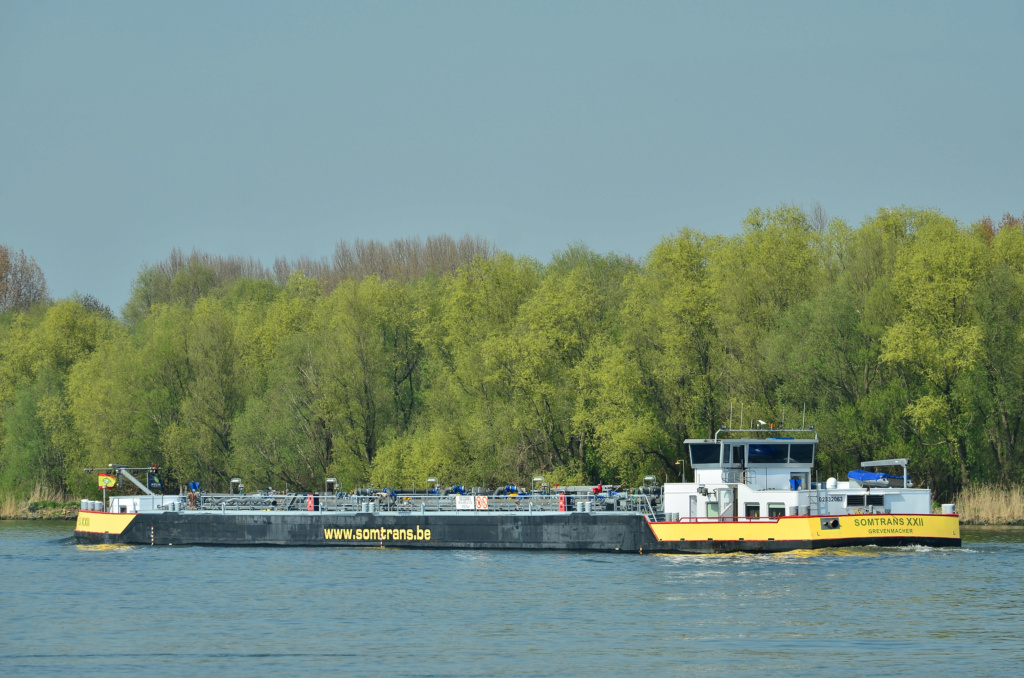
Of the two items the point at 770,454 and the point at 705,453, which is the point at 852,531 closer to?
the point at 770,454

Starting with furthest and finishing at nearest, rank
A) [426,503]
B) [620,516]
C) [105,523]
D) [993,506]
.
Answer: [993,506], [105,523], [426,503], [620,516]

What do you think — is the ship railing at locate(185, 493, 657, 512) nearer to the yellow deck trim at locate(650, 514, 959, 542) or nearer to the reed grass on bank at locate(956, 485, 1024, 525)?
the yellow deck trim at locate(650, 514, 959, 542)

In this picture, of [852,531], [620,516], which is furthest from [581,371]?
[852,531]

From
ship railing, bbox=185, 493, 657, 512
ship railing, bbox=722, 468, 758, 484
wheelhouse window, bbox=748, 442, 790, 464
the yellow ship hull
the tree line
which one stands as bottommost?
the yellow ship hull

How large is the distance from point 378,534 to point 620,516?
13.4 m

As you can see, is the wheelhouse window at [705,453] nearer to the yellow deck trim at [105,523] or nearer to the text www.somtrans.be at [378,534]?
the text www.somtrans.be at [378,534]

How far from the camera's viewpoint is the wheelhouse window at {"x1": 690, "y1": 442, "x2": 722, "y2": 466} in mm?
58344

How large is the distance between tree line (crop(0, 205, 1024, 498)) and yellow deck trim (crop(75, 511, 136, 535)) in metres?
20.9

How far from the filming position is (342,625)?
3978 centimetres

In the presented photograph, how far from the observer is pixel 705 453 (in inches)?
2308

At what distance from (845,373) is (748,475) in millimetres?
21820

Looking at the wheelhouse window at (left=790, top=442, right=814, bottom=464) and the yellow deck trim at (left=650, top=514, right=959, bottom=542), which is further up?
the wheelhouse window at (left=790, top=442, right=814, bottom=464)

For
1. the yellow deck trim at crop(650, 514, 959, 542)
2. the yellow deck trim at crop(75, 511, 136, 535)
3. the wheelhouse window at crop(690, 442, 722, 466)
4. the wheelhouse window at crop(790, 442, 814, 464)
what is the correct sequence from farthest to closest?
the yellow deck trim at crop(75, 511, 136, 535), the wheelhouse window at crop(790, 442, 814, 464), the wheelhouse window at crop(690, 442, 722, 466), the yellow deck trim at crop(650, 514, 959, 542)

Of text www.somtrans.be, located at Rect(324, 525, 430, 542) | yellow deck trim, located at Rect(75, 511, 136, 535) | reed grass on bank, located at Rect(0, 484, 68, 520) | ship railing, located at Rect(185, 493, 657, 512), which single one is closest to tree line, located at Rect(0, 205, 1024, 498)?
reed grass on bank, located at Rect(0, 484, 68, 520)
